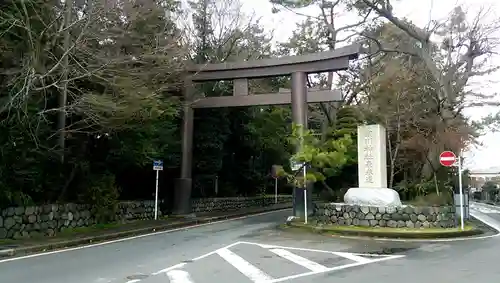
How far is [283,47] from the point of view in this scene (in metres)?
30.6

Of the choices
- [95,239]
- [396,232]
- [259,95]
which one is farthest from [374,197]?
[95,239]

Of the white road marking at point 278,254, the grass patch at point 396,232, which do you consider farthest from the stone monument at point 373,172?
the white road marking at point 278,254

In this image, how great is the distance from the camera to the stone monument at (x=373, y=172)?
51.7ft

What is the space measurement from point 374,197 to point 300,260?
23.5 ft

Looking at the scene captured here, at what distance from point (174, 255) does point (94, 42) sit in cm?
745

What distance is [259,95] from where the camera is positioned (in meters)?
21.1

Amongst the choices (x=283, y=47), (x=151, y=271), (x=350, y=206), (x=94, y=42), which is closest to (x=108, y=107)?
(x=94, y=42)

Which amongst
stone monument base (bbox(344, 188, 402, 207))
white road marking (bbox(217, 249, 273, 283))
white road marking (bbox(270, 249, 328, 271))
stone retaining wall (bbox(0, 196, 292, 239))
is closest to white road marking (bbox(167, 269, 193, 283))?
white road marking (bbox(217, 249, 273, 283))

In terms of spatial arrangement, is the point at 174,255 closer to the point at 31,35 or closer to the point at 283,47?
the point at 31,35

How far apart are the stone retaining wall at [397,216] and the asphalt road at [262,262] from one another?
2019 millimetres

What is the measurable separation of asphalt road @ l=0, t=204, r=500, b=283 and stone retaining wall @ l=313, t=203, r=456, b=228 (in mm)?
2019

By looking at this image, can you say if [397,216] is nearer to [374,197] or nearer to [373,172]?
[374,197]

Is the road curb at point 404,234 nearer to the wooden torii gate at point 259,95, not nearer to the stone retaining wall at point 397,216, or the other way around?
the stone retaining wall at point 397,216

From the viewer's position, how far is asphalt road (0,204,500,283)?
300 inches
